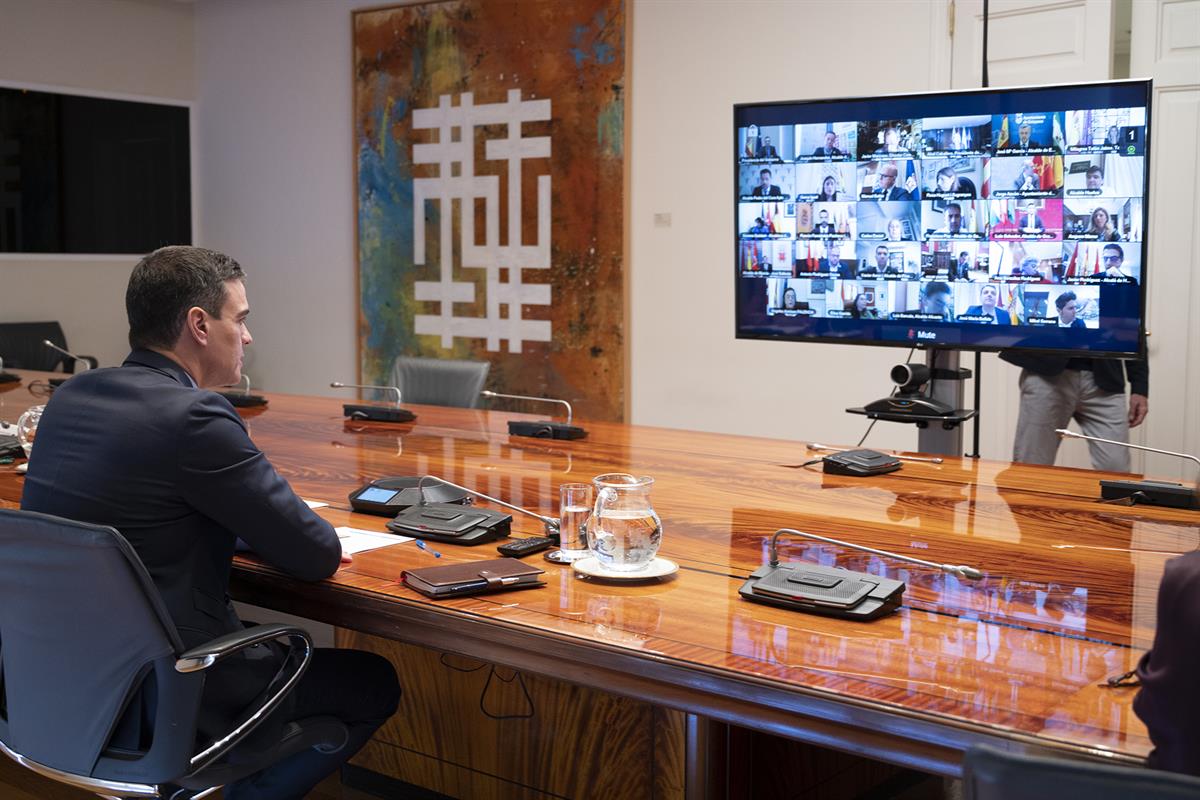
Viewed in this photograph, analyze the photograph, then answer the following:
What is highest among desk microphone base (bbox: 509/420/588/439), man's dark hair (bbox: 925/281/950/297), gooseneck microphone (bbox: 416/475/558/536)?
man's dark hair (bbox: 925/281/950/297)

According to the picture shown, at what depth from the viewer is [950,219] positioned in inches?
126

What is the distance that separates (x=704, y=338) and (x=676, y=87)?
1305 millimetres

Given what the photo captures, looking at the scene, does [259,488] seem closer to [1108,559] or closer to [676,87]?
[1108,559]

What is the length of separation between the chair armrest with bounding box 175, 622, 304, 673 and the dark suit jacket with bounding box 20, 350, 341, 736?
0.30 feet

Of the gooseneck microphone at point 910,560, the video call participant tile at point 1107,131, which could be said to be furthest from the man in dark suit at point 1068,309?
the gooseneck microphone at point 910,560

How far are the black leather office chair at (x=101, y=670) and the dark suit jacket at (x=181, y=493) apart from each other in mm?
94

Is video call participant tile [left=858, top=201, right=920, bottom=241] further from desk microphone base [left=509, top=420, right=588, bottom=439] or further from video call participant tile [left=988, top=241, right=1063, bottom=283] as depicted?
desk microphone base [left=509, top=420, right=588, bottom=439]

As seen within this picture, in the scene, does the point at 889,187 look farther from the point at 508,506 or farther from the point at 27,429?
the point at 27,429

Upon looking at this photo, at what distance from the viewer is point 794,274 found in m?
3.47

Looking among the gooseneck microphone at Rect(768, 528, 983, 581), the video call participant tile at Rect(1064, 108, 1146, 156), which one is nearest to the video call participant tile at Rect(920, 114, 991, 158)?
the video call participant tile at Rect(1064, 108, 1146, 156)

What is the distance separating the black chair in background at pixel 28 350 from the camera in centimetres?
758

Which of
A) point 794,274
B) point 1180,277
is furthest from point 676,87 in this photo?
point 794,274

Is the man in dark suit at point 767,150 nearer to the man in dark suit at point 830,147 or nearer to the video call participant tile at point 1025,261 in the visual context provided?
the man in dark suit at point 830,147

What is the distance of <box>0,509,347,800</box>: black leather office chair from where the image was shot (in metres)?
1.75
